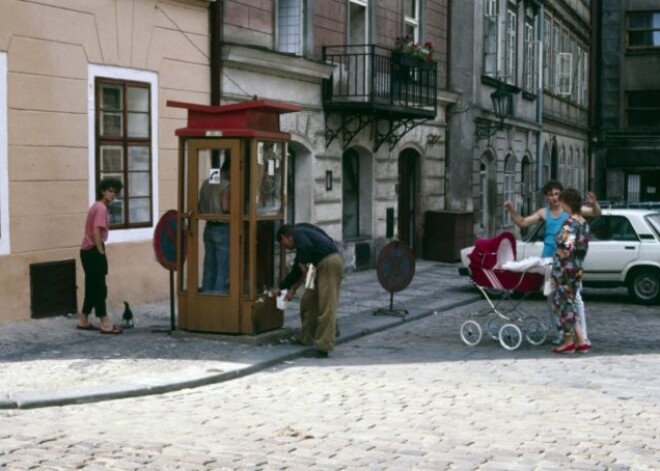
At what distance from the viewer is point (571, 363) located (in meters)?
11.0

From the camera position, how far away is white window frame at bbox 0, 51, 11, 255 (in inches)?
478

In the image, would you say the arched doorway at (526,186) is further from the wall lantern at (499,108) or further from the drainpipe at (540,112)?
the wall lantern at (499,108)

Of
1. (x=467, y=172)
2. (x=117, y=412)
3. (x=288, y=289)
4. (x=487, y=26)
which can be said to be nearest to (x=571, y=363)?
(x=288, y=289)

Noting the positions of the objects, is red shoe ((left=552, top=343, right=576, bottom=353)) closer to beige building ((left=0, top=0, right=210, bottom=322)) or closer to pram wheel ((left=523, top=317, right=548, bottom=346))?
pram wheel ((left=523, top=317, right=548, bottom=346))

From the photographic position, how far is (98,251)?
1188 cm

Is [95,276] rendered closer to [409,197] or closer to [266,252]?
[266,252]

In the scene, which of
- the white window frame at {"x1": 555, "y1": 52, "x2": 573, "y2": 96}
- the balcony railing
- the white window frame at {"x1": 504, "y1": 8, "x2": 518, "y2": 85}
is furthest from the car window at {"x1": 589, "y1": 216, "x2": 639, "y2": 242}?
the white window frame at {"x1": 555, "y1": 52, "x2": 573, "y2": 96}

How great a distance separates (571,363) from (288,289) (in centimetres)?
296

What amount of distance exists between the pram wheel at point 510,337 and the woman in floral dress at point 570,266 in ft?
1.40

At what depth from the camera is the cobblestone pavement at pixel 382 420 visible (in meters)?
6.91

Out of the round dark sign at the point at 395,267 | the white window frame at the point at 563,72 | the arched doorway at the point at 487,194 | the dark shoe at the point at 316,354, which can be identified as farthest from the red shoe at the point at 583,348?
the white window frame at the point at 563,72

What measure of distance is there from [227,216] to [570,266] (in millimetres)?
3613

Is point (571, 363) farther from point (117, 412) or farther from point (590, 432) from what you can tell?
point (117, 412)

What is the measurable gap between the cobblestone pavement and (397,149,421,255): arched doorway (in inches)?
481
